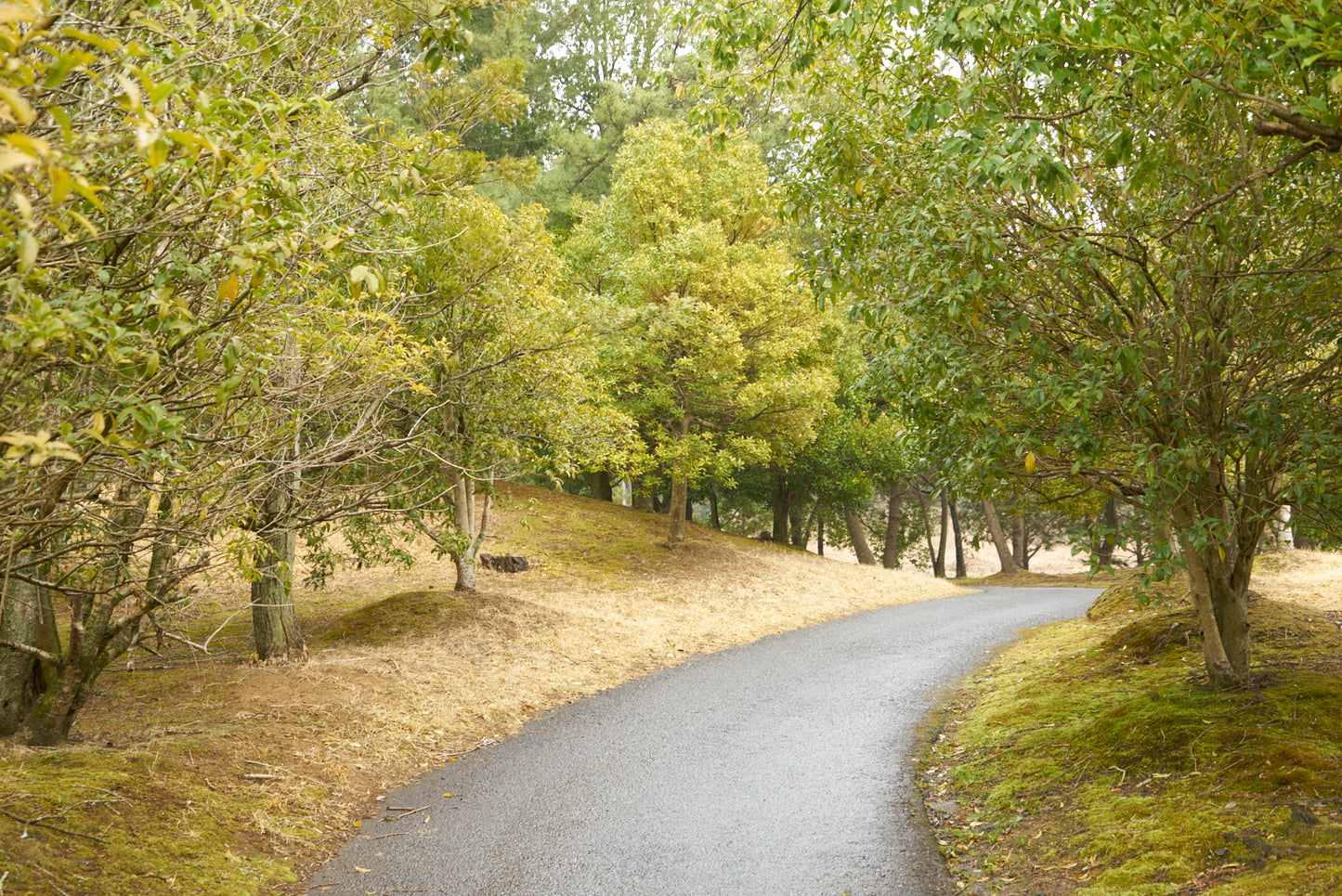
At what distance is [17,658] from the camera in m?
6.51

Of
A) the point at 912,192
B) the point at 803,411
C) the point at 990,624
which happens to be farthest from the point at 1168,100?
the point at 803,411

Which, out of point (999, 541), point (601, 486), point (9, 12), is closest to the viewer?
point (9, 12)

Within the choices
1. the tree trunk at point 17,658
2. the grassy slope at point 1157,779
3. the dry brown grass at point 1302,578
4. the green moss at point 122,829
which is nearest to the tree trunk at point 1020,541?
the dry brown grass at point 1302,578

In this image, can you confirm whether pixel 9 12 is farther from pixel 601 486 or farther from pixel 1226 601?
pixel 601 486

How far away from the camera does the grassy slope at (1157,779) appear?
14.2ft

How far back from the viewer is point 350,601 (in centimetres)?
1455

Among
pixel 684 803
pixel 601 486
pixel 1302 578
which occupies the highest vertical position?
pixel 601 486

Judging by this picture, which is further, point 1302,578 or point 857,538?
point 857,538

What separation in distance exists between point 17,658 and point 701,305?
13.8 meters

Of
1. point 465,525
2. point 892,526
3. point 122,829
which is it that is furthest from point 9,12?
point 892,526

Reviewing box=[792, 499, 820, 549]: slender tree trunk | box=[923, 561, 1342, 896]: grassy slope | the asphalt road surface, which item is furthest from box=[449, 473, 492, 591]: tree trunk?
box=[792, 499, 820, 549]: slender tree trunk

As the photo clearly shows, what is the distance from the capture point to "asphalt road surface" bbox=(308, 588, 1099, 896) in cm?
509

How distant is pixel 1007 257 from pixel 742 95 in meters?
2.90

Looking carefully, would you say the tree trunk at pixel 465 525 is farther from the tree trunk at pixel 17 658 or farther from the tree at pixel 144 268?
the tree at pixel 144 268
